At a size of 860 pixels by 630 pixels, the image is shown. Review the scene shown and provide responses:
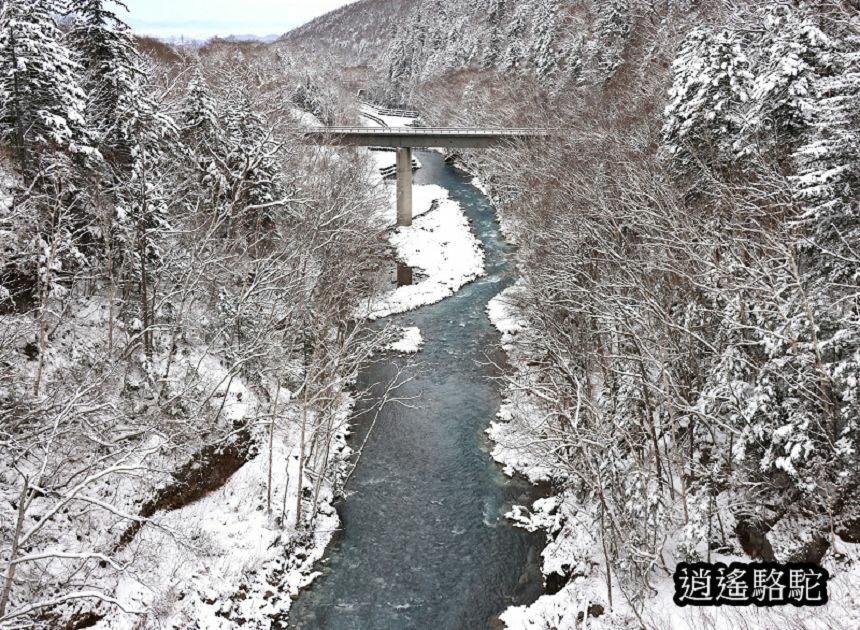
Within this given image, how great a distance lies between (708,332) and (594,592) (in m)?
6.98

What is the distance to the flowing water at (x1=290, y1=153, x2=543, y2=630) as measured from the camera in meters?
13.4

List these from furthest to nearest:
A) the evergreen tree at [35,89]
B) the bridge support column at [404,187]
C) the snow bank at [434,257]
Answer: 1. the bridge support column at [404,187]
2. the snow bank at [434,257]
3. the evergreen tree at [35,89]

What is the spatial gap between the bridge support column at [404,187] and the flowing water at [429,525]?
2120 cm

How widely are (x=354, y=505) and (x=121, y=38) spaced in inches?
640

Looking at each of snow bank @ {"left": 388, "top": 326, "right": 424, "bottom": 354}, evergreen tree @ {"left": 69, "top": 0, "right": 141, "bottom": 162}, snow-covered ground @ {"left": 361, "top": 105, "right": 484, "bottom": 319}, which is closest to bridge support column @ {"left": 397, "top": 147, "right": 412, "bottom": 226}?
snow-covered ground @ {"left": 361, "top": 105, "right": 484, "bottom": 319}

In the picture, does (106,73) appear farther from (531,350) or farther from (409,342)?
(531,350)

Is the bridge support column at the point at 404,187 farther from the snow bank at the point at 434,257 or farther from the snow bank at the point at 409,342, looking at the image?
the snow bank at the point at 409,342

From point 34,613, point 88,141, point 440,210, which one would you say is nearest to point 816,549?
point 34,613

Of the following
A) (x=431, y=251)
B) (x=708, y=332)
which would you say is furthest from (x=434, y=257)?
(x=708, y=332)

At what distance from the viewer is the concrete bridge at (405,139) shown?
40719 mm

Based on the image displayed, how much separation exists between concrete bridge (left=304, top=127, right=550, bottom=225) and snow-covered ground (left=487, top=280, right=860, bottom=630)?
26.8m

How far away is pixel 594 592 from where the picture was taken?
42.1 ft

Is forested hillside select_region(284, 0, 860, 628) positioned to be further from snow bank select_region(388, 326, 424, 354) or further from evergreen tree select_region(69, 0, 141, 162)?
evergreen tree select_region(69, 0, 141, 162)

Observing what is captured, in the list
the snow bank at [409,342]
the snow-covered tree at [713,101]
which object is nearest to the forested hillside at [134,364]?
the snow bank at [409,342]
